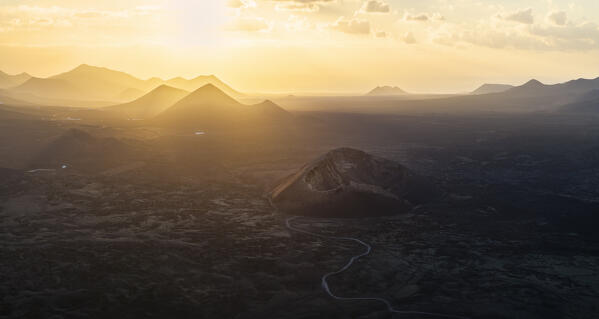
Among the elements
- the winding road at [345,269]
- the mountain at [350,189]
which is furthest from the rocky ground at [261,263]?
the mountain at [350,189]

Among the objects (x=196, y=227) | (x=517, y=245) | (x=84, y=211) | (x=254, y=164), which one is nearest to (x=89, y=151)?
(x=254, y=164)

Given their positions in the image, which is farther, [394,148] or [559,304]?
[394,148]

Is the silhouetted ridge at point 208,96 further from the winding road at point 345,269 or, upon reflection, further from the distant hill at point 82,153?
the winding road at point 345,269

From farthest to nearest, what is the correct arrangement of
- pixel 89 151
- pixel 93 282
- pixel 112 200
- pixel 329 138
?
pixel 329 138, pixel 89 151, pixel 112 200, pixel 93 282

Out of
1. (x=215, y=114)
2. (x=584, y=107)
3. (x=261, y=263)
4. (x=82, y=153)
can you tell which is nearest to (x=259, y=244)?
(x=261, y=263)

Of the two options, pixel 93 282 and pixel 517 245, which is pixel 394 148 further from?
pixel 93 282

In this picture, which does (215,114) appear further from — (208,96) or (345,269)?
(345,269)

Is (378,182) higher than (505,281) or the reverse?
higher
